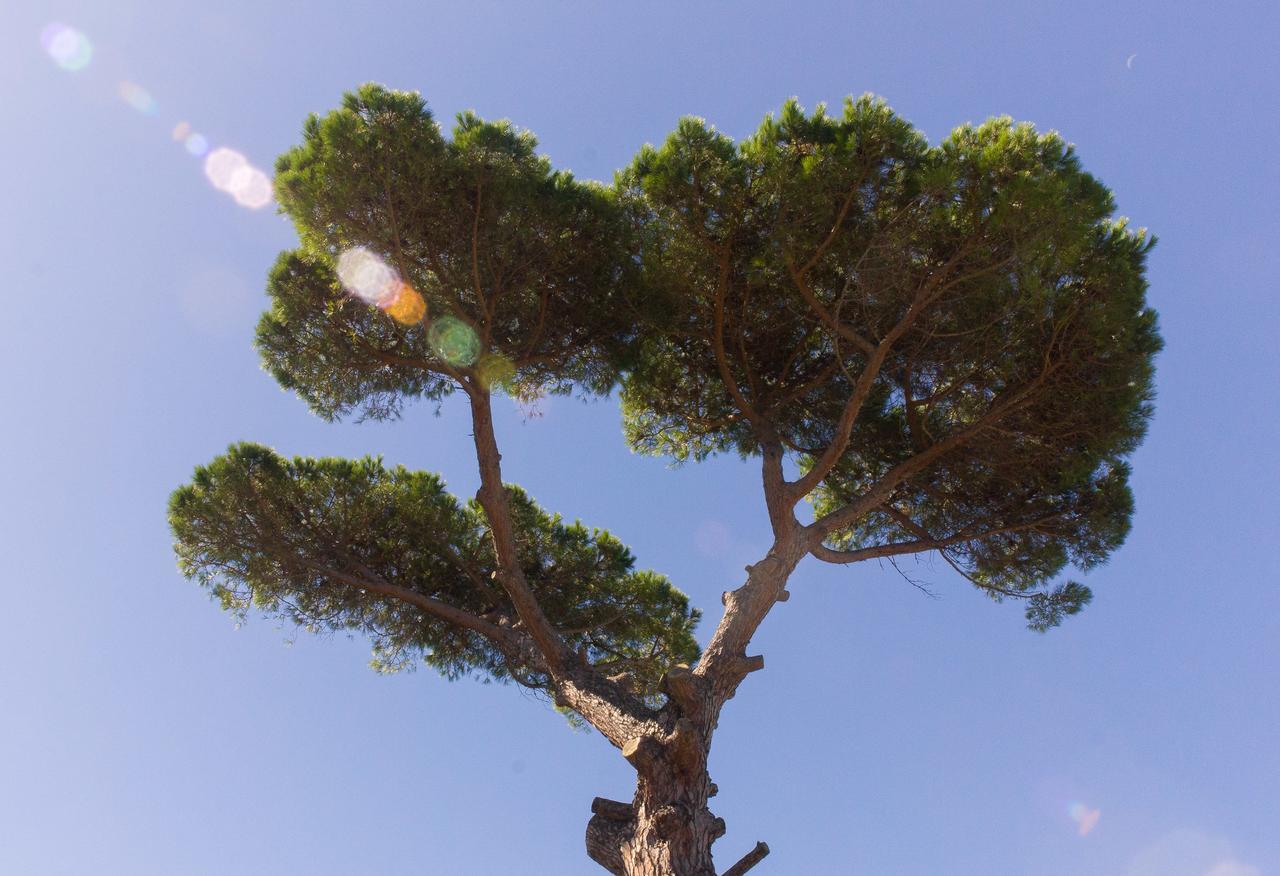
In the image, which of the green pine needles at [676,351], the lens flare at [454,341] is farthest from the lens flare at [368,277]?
the lens flare at [454,341]

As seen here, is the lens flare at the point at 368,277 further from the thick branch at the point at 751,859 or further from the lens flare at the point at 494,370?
the thick branch at the point at 751,859

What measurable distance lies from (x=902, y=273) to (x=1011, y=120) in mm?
1354

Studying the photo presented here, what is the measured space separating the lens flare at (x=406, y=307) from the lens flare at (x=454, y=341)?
0.16 meters

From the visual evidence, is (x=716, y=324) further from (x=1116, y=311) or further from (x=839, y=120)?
(x=1116, y=311)

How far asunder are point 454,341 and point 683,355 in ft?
7.31

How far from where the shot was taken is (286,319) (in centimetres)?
750

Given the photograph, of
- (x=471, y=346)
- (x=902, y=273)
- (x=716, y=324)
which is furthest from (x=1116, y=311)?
(x=471, y=346)

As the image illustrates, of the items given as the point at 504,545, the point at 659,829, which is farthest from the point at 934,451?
the point at 659,829

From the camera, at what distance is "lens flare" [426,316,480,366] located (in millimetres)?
7047

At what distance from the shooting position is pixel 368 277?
7.04m

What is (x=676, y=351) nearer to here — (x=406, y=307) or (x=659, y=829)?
(x=406, y=307)

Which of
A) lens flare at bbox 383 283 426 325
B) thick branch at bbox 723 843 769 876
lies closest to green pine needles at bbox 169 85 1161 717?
lens flare at bbox 383 283 426 325

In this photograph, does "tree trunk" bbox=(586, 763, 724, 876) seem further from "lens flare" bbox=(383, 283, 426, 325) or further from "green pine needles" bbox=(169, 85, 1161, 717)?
"lens flare" bbox=(383, 283, 426, 325)

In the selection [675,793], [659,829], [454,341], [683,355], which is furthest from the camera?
[683,355]
